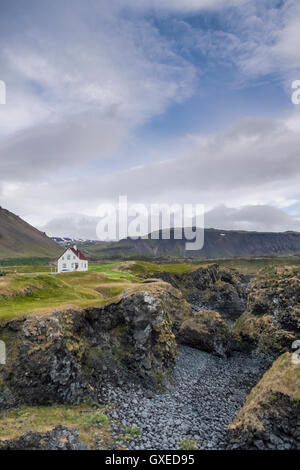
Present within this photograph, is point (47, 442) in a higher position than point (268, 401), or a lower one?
lower

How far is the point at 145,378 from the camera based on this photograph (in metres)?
27.2

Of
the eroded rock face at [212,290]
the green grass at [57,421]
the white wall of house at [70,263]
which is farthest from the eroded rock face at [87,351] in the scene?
the white wall of house at [70,263]

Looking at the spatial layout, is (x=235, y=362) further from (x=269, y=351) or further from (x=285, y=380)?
(x=285, y=380)

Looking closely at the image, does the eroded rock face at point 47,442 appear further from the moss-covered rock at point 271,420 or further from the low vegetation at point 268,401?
the low vegetation at point 268,401

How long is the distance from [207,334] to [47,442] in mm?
25625

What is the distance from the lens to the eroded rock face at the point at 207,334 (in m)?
38.5

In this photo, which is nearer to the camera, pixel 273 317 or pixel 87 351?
pixel 87 351

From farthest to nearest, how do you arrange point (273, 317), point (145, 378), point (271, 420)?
point (273, 317) → point (145, 378) → point (271, 420)

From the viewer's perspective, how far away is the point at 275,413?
18.9 meters

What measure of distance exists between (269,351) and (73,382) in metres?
25.7

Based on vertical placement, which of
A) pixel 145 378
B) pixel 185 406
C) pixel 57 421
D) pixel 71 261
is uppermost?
pixel 71 261

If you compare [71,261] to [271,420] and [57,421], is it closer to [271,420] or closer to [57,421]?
[57,421]

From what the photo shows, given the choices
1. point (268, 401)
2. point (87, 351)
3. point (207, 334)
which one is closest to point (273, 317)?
point (207, 334)

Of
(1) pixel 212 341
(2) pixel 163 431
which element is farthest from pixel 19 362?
(1) pixel 212 341
